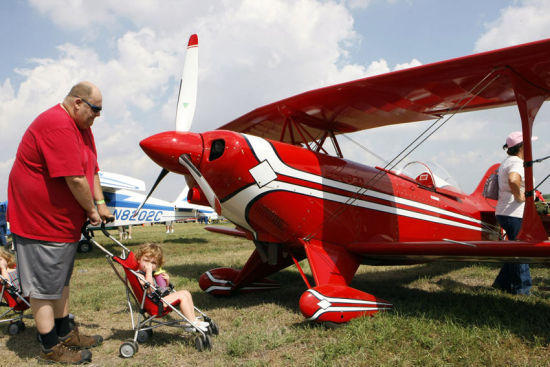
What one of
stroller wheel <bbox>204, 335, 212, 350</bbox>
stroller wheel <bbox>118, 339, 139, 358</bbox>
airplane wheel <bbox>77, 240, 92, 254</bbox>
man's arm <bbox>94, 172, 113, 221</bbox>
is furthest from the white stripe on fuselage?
airplane wheel <bbox>77, 240, 92, 254</bbox>

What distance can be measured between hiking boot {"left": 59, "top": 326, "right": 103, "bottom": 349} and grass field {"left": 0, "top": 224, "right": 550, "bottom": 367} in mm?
101

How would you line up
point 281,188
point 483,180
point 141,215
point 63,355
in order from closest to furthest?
point 63,355 < point 281,188 < point 483,180 < point 141,215

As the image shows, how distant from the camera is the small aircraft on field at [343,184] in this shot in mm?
3613

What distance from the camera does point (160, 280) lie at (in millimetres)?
→ 3660

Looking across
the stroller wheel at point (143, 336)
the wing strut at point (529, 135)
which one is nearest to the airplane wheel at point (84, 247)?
the stroller wheel at point (143, 336)

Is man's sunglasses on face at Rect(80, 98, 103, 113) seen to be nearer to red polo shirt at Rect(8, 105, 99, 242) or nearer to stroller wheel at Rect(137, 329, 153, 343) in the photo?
red polo shirt at Rect(8, 105, 99, 242)

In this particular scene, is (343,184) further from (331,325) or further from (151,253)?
(151,253)

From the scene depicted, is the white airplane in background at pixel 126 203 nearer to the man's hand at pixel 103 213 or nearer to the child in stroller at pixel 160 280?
the child in stroller at pixel 160 280

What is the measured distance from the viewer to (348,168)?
4.68 meters

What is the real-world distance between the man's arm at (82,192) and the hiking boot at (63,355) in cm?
105

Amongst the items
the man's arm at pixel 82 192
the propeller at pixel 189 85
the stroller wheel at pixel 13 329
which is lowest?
the stroller wheel at pixel 13 329

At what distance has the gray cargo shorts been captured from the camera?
8.66 feet

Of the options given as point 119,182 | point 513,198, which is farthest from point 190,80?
point 119,182

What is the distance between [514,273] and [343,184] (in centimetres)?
249
